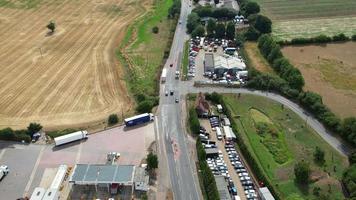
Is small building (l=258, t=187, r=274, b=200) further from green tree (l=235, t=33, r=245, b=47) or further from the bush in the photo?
the bush

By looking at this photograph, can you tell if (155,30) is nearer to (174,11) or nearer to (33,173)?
(174,11)

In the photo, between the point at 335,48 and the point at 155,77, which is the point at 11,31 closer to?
the point at 155,77

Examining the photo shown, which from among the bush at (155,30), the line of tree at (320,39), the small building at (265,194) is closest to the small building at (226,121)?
the small building at (265,194)

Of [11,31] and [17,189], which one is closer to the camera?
[17,189]

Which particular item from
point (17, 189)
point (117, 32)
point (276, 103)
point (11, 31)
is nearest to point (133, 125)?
point (17, 189)

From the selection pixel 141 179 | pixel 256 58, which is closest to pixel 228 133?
pixel 141 179

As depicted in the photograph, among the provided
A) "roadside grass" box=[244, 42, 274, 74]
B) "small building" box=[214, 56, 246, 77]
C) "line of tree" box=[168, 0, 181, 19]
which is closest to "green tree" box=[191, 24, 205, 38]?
"roadside grass" box=[244, 42, 274, 74]
